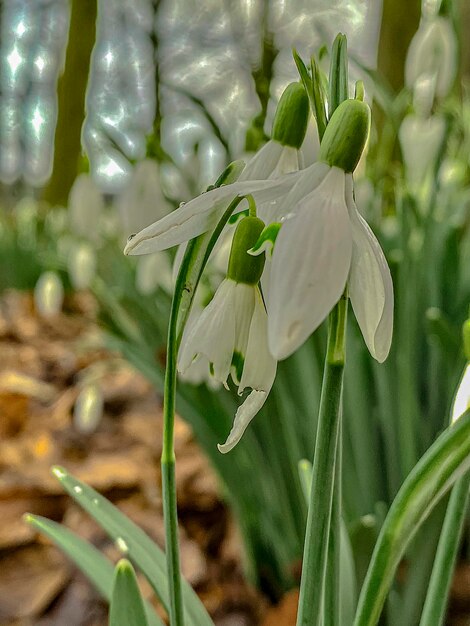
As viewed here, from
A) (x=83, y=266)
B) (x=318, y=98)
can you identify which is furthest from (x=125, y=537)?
(x=83, y=266)

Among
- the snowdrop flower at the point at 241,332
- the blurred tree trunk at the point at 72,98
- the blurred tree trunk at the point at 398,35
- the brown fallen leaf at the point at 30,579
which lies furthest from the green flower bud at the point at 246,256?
the blurred tree trunk at the point at 72,98

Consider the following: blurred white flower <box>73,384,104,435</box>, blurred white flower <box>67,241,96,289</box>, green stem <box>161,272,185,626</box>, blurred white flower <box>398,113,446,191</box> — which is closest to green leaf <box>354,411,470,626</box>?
green stem <box>161,272,185,626</box>

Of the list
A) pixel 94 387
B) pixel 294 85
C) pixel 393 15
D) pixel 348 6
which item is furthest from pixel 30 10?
pixel 294 85

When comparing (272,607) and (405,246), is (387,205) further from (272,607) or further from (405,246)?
(272,607)

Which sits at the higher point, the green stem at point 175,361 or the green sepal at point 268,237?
the green sepal at point 268,237

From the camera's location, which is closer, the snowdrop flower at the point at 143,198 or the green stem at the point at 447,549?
the green stem at the point at 447,549

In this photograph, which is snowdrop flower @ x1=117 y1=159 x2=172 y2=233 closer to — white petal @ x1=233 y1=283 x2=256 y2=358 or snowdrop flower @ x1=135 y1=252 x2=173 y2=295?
snowdrop flower @ x1=135 y1=252 x2=173 y2=295

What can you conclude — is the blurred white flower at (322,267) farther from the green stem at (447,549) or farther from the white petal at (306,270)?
the green stem at (447,549)
